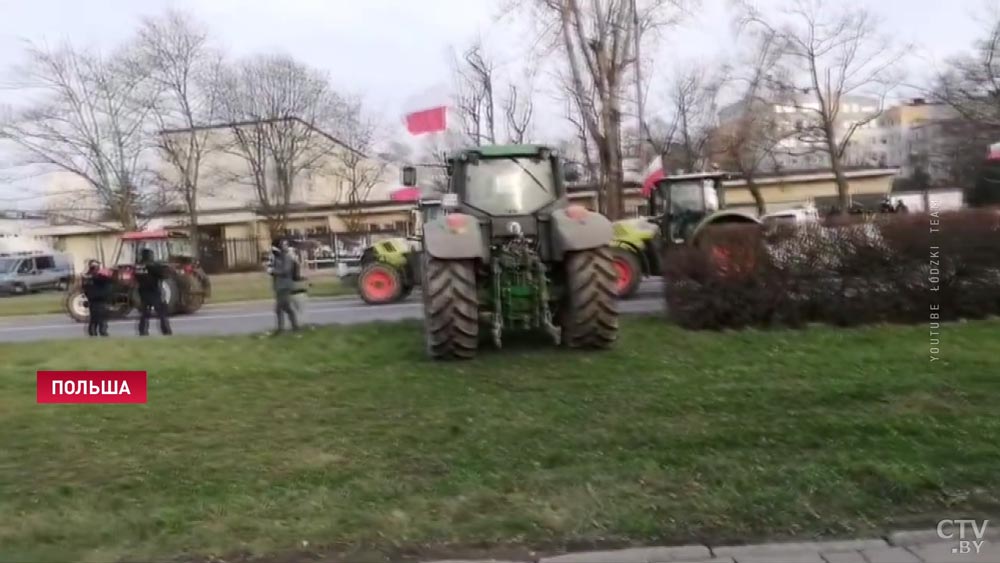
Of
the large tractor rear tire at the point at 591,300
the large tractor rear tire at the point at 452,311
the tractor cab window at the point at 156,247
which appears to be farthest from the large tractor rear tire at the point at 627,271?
the tractor cab window at the point at 156,247

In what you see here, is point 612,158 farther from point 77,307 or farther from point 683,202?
point 77,307

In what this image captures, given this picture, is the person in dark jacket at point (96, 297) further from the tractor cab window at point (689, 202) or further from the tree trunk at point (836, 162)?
the tree trunk at point (836, 162)

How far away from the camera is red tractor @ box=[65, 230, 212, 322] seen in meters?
21.7

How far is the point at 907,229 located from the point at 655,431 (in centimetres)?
637

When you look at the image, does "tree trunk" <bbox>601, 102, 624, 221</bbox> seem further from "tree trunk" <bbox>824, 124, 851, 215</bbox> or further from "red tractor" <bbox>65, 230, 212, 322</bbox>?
"tree trunk" <bbox>824, 124, 851, 215</bbox>

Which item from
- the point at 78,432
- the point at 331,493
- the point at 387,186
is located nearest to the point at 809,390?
the point at 331,493

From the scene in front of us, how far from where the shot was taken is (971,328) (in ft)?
35.2

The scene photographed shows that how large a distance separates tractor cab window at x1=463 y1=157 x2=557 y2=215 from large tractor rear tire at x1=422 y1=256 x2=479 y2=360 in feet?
4.63

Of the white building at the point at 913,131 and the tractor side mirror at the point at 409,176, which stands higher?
the white building at the point at 913,131

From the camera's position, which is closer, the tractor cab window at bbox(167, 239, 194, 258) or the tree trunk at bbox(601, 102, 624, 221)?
the tractor cab window at bbox(167, 239, 194, 258)

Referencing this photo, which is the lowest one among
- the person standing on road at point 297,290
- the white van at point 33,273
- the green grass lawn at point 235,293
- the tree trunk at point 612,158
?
the green grass lawn at point 235,293

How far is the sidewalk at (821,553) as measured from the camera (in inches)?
178

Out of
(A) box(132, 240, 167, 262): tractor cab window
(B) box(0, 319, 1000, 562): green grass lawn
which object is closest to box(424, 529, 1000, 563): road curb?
(B) box(0, 319, 1000, 562): green grass lawn

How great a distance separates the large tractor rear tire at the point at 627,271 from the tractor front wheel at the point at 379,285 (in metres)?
5.96
